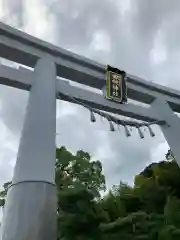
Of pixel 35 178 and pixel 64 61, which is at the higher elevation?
pixel 64 61

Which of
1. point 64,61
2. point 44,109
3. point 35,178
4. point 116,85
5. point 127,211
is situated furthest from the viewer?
point 127,211

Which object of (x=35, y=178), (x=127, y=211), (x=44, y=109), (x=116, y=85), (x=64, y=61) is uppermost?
(x=64, y=61)

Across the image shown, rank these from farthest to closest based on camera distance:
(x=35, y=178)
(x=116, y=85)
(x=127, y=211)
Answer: (x=127, y=211)
(x=116, y=85)
(x=35, y=178)

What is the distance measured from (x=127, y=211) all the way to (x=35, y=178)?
3.18m

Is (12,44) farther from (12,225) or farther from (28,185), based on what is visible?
(12,225)

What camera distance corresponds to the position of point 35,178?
3.31 metres

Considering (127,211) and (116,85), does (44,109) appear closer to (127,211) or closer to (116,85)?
(116,85)

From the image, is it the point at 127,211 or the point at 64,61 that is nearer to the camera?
the point at 64,61

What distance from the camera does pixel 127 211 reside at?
6020 millimetres

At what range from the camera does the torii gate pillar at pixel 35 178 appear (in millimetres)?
2998

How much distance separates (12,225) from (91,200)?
7.28ft

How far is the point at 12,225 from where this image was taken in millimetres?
2994

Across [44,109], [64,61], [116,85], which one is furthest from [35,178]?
[116,85]

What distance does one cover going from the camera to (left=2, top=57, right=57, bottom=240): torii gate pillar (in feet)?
9.84
